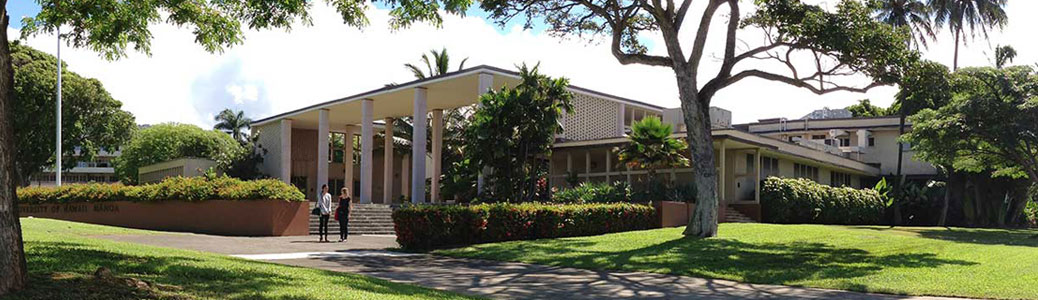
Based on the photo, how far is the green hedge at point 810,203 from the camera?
29.1 metres

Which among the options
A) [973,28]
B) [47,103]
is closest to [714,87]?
[973,28]

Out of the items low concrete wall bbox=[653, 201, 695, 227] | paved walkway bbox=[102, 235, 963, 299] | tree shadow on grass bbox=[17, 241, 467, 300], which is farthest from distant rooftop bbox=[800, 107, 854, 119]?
tree shadow on grass bbox=[17, 241, 467, 300]

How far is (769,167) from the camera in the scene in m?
31.9

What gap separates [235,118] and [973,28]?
62.6 m

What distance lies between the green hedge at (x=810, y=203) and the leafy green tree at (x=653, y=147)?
4.76 metres

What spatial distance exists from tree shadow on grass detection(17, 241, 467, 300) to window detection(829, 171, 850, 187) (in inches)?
1249

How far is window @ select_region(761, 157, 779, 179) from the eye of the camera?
103ft

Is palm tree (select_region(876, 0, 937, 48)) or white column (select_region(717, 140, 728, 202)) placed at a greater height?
palm tree (select_region(876, 0, 937, 48))

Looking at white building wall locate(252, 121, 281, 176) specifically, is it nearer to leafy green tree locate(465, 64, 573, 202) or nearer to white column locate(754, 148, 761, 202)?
leafy green tree locate(465, 64, 573, 202)

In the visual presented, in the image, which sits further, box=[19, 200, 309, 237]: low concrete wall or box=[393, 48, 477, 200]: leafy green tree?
box=[393, 48, 477, 200]: leafy green tree

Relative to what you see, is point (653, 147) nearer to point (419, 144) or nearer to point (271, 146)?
point (419, 144)

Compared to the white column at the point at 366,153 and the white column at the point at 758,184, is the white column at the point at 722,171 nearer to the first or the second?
the white column at the point at 758,184

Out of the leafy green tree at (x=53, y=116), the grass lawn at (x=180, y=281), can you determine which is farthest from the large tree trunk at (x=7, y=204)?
the leafy green tree at (x=53, y=116)

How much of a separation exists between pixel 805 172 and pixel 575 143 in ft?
35.8
